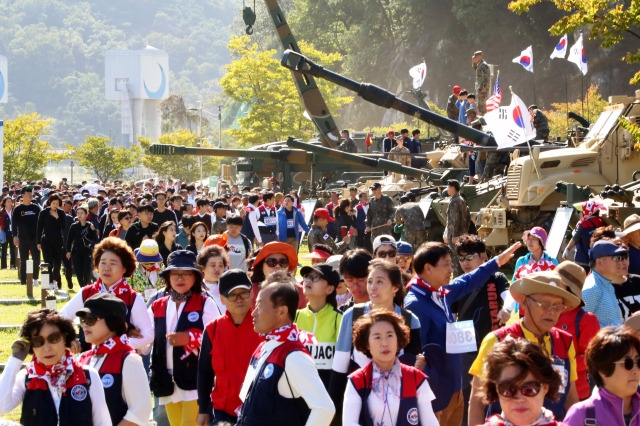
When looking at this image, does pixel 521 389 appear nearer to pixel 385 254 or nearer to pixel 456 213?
pixel 385 254

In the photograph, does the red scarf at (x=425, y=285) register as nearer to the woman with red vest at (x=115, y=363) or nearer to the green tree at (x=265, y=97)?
the woman with red vest at (x=115, y=363)

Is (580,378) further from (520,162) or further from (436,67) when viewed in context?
(436,67)

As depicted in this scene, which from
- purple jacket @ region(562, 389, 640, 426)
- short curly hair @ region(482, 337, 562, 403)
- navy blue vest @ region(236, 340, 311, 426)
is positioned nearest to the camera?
short curly hair @ region(482, 337, 562, 403)

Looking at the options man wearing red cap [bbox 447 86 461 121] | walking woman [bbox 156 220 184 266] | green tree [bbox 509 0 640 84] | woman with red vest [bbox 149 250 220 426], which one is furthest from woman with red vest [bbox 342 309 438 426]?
man wearing red cap [bbox 447 86 461 121]

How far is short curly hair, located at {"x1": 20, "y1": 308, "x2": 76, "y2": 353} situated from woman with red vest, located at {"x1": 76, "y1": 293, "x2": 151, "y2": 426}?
322mm

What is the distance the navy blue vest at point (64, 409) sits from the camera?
572 centimetres

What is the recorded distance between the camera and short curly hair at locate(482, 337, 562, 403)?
15.0 feet

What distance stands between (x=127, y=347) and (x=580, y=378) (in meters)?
2.49

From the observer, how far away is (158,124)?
17200 centimetres

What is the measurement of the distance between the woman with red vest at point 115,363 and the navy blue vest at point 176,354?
3.89 ft

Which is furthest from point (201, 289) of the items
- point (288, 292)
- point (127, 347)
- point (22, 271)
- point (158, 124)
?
point (158, 124)

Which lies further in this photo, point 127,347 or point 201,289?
point 201,289

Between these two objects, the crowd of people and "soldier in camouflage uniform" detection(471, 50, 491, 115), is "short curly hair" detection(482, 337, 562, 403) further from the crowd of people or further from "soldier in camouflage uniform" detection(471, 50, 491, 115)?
"soldier in camouflage uniform" detection(471, 50, 491, 115)

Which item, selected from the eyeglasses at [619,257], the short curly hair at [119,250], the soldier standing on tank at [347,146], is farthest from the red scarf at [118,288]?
the soldier standing on tank at [347,146]
